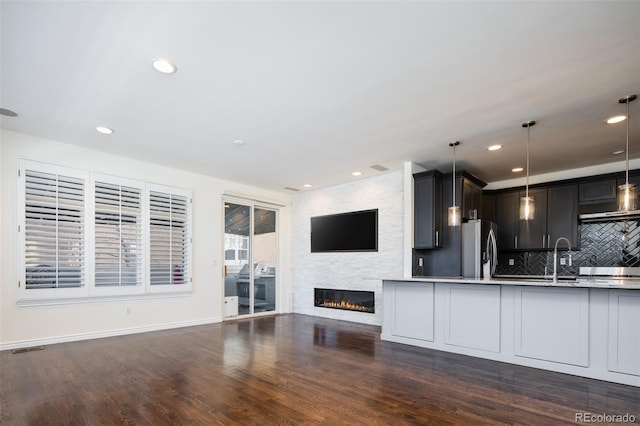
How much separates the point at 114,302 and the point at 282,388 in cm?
354

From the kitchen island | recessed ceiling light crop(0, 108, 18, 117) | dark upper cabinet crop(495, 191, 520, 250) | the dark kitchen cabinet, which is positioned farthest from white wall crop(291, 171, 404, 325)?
recessed ceiling light crop(0, 108, 18, 117)

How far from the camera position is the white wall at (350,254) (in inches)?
238

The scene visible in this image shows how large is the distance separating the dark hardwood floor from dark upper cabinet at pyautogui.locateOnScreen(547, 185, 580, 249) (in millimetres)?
3088

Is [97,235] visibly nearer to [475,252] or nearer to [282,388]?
[282,388]

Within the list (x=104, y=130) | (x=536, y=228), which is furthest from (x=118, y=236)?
(x=536, y=228)

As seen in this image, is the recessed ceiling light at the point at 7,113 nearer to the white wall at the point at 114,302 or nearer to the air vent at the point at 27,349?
the white wall at the point at 114,302

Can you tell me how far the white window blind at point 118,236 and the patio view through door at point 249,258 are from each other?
173 centimetres

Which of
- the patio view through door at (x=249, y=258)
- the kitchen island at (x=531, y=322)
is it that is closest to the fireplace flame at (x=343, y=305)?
the patio view through door at (x=249, y=258)

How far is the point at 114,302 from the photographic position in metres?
5.11

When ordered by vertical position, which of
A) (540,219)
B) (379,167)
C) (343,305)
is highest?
(379,167)

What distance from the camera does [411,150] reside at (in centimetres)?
492

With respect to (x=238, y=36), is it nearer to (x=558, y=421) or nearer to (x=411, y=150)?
(x=411, y=150)

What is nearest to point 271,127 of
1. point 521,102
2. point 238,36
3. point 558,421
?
point 238,36

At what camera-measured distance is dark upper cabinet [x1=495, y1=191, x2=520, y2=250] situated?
6211 millimetres
